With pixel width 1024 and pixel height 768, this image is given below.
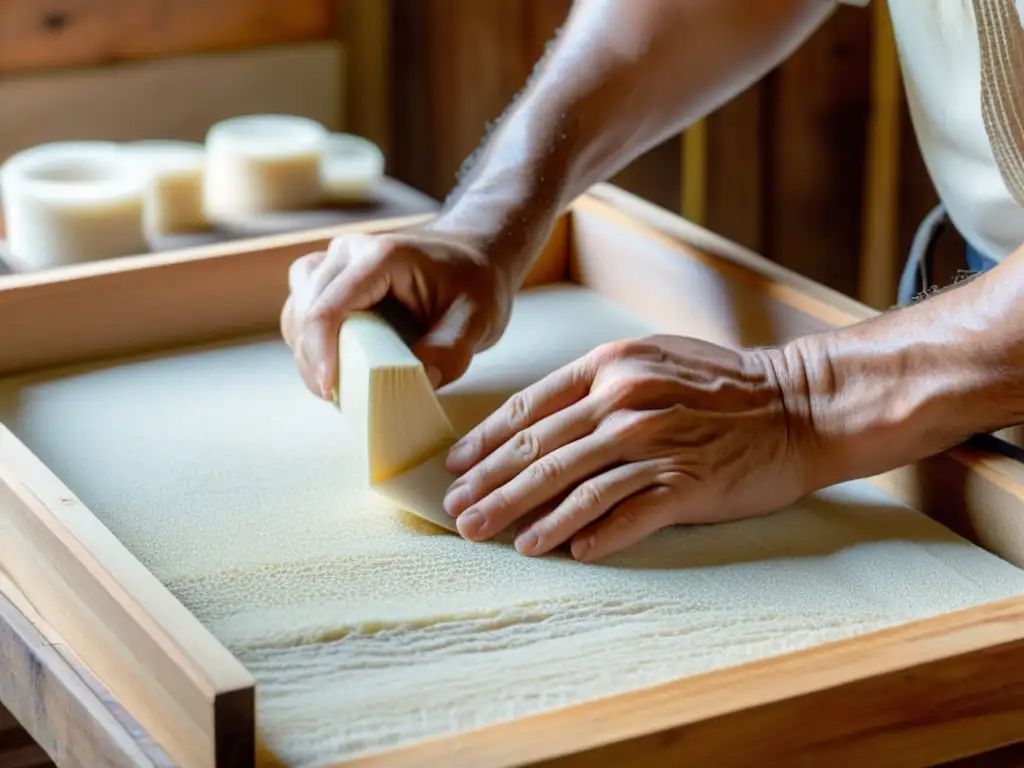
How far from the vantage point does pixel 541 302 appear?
1.43m

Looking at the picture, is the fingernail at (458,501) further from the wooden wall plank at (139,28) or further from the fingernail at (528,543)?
the wooden wall plank at (139,28)

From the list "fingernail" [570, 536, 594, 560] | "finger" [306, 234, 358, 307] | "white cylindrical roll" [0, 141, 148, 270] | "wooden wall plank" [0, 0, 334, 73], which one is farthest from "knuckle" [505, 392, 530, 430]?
"wooden wall plank" [0, 0, 334, 73]

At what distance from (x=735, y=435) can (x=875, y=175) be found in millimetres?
1375

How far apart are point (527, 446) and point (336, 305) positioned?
0.22m

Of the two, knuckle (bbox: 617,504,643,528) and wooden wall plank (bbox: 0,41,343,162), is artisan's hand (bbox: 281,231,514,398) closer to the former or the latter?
knuckle (bbox: 617,504,643,528)

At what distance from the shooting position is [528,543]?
0.97 metres

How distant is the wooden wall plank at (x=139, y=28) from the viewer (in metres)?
2.45

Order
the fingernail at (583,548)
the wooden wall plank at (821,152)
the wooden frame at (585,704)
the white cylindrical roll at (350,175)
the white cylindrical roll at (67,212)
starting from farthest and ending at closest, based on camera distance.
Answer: the wooden wall plank at (821,152) < the white cylindrical roll at (350,175) < the white cylindrical roll at (67,212) < the fingernail at (583,548) < the wooden frame at (585,704)

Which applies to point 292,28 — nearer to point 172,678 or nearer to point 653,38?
point 653,38

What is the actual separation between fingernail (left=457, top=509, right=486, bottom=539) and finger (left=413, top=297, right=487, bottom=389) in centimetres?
21

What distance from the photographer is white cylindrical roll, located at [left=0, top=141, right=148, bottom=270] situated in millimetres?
1966

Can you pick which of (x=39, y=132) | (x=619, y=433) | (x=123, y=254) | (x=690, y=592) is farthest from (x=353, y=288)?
(x=39, y=132)

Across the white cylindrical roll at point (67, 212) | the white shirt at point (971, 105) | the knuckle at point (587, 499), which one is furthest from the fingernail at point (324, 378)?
the white cylindrical roll at point (67, 212)

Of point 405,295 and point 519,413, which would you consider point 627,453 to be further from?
point 405,295
